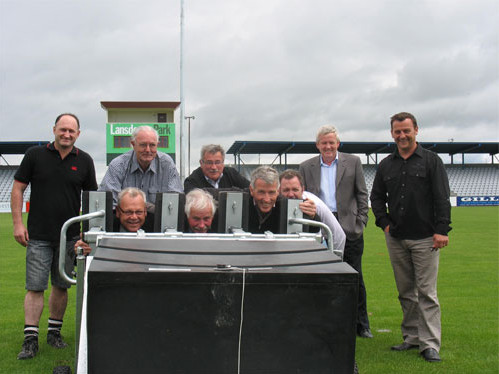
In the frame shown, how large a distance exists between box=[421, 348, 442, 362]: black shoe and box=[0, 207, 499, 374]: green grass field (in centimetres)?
5


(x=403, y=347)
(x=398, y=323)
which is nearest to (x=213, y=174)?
(x=403, y=347)

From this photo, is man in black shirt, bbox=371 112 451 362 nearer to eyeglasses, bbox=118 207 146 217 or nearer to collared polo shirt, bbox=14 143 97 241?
eyeglasses, bbox=118 207 146 217

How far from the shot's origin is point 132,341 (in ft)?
6.49

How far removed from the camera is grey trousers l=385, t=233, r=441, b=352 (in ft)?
13.4

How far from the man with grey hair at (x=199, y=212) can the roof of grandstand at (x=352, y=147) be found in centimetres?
4091

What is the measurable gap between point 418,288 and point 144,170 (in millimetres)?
2389

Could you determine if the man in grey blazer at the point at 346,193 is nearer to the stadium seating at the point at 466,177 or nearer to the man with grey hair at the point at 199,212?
the man with grey hair at the point at 199,212

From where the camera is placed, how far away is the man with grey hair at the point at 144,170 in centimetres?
384

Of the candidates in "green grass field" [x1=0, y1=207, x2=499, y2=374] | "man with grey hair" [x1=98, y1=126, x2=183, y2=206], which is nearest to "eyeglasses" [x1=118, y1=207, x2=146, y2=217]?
"man with grey hair" [x1=98, y1=126, x2=183, y2=206]

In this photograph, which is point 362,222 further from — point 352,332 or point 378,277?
point 378,277

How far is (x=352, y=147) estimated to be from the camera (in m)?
47.7

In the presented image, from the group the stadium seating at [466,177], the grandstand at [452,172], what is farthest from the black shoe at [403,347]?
the stadium seating at [466,177]

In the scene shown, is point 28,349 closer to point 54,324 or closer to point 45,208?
point 54,324

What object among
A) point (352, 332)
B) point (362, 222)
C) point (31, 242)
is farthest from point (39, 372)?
point (362, 222)
